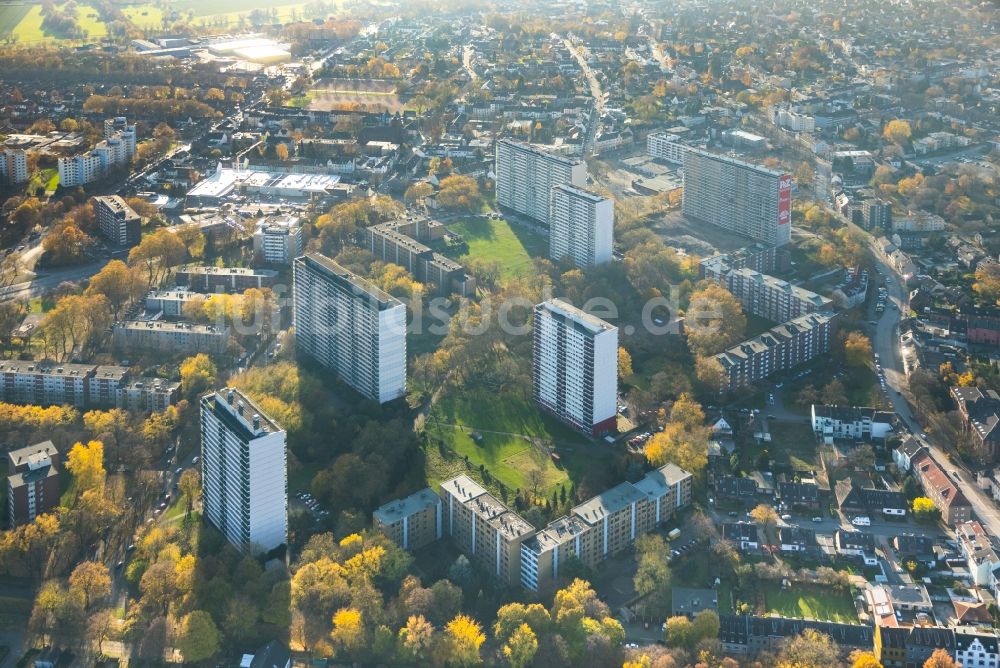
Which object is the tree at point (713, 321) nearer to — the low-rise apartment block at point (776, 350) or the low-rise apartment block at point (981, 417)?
the low-rise apartment block at point (776, 350)

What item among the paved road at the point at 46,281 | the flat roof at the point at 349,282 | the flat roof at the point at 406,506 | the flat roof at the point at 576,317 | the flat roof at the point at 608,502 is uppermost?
the flat roof at the point at 349,282

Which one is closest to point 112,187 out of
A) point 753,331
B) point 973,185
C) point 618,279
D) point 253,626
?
point 618,279

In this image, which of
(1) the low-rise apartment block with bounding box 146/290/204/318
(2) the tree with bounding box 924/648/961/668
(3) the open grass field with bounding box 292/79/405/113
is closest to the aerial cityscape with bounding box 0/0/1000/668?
(2) the tree with bounding box 924/648/961/668

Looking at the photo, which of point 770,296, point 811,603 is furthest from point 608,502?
point 770,296

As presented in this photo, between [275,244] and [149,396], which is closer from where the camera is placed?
[149,396]

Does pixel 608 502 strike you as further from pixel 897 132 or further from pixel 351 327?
pixel 897 132

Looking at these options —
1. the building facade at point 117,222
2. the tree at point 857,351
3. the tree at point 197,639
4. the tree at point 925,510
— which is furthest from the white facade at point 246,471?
the building facade at point 117,222

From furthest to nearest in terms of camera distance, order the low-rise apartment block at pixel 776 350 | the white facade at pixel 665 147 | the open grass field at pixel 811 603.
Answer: the white facade at pixel 665 147, the low-rise apartment block at pixel 776 350, the open grass field at pixel 811 603
